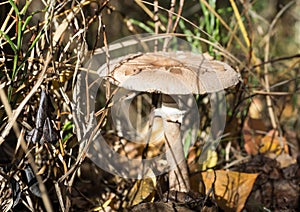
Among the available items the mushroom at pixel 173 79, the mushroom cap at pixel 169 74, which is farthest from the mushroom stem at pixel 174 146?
the mushroom cap at pixel 169 74

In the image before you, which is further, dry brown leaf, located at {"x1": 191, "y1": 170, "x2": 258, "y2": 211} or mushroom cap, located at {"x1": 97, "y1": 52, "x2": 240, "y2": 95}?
dry brown leaf, located at {"x1": 191, "y1": 170, "x2": 258, "y2": 211}

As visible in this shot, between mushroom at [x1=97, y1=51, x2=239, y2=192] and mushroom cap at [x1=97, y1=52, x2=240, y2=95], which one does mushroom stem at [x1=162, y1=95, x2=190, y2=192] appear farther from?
mushroom cap at [x1=97, y1=52, x2=240, y2=95]

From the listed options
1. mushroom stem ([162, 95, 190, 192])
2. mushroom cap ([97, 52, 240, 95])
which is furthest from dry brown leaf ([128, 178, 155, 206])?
mushroom cap ([97, 52, 240, 95])

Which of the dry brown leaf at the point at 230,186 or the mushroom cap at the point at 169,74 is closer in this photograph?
the mushroom cap at the point at 169,74

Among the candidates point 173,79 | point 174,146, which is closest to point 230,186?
point 174,146

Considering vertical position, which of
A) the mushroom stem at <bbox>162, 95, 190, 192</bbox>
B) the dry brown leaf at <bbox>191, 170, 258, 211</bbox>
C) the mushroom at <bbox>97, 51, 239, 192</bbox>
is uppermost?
the mushroom at <bbox>97, 51, 239, 192</bbox>

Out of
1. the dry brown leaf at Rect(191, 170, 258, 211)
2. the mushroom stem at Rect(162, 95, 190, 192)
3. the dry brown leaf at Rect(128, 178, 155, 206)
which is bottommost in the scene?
the dry brown leaf at Rect(191, 170, 258, 211)

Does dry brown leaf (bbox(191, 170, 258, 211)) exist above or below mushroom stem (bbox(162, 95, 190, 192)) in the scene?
below

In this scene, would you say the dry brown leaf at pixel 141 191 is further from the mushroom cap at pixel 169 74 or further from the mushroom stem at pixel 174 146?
the mushroom cap at pixel 169 74

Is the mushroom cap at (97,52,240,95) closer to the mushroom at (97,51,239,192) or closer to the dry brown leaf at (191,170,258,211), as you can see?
the mushroom at (97,51,239,192)
